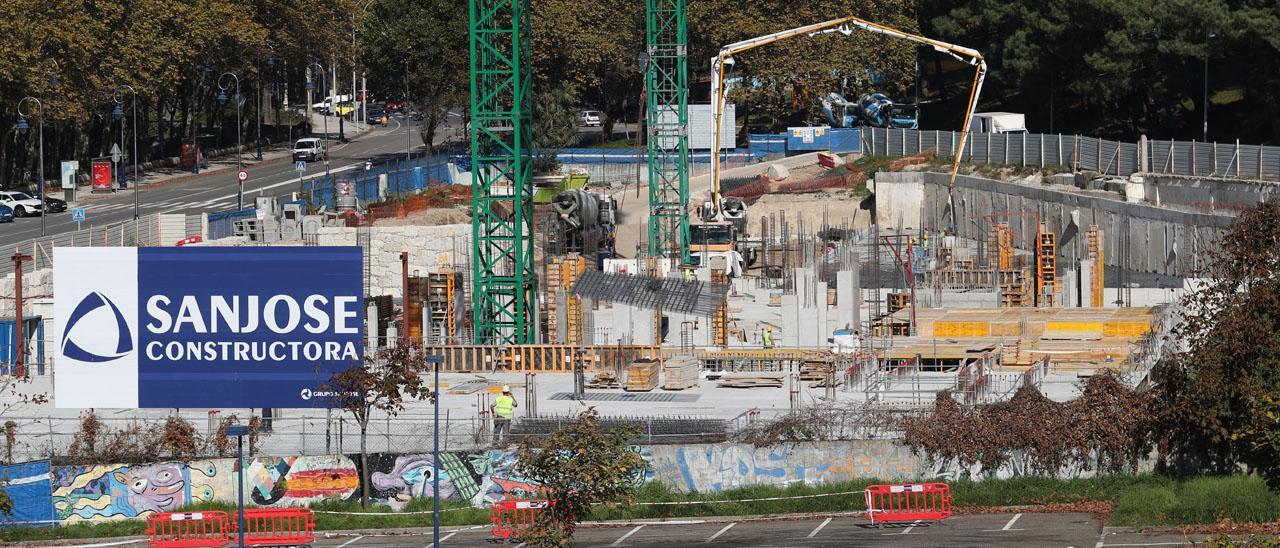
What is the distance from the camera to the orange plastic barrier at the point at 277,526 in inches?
1743

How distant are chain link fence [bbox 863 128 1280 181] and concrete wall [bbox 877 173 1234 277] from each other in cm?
245

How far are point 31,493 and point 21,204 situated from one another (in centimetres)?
5263

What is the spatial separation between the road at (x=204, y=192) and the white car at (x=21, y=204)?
456mm

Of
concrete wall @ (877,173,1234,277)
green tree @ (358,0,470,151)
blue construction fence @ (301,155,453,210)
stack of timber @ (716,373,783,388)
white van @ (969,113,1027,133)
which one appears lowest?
stack of timber @ (716,373,783,388)

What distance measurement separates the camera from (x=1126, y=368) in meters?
53.3

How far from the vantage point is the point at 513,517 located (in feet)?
148

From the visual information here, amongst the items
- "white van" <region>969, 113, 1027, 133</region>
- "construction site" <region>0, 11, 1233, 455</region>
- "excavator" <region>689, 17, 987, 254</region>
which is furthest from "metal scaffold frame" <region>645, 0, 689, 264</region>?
"white van" <region>969, 113, 1027, 133</region>

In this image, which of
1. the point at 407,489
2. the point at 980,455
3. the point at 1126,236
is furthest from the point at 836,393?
the point at 1126,236

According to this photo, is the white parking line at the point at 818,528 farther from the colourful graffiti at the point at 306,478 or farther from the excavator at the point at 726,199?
the excavator at the point at 726,199

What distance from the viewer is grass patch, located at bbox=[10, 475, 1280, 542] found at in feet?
148

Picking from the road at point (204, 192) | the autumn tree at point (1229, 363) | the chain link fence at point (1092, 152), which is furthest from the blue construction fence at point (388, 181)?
the autumn tree at point (1229, 363)

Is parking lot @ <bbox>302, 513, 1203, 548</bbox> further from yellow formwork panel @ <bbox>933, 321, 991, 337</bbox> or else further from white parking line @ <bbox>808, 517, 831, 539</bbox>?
yellow formwork panel @ <bbox>933, 321, 991, 337</bbox>

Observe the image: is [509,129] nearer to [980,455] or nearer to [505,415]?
[505,415]

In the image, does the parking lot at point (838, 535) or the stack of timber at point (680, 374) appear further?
the stack of timber at point (680, 374)
